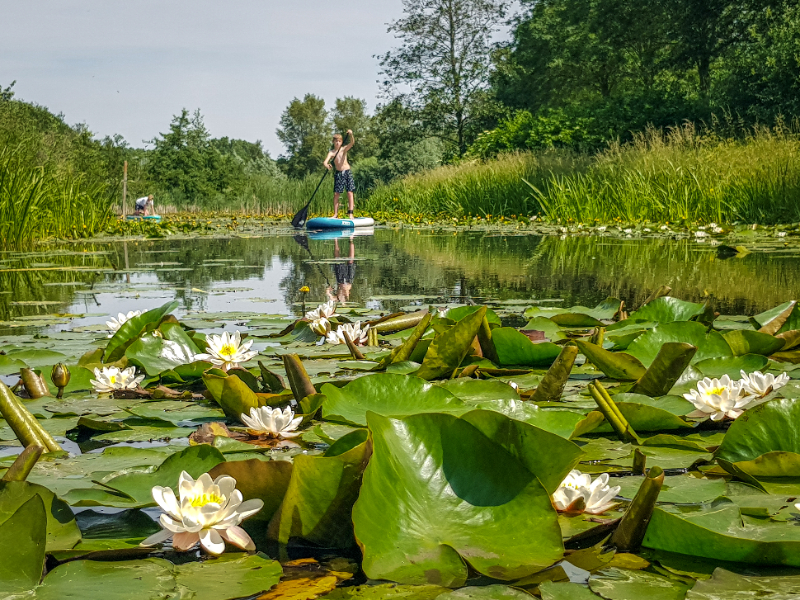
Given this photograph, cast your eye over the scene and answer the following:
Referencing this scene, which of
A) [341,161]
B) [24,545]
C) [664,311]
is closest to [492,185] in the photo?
[341,161]

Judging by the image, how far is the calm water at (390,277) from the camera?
3.60m

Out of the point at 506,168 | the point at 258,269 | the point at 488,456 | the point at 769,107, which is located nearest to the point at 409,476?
the point at 488,456

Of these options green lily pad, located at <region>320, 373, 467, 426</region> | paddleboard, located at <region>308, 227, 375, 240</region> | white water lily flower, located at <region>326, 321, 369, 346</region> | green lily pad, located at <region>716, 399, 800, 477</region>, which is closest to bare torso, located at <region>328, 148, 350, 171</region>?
paddleboard, located at <region>308, 227, 375, 240</region>

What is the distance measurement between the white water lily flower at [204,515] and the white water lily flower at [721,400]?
0.84 m

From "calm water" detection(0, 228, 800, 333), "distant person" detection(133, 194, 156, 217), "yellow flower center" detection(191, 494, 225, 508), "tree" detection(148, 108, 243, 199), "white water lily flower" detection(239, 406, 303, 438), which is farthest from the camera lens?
"tree" detection(148, 108, 243, 199)

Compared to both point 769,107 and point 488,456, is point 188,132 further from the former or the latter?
point 488,456

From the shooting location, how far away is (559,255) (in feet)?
21.6

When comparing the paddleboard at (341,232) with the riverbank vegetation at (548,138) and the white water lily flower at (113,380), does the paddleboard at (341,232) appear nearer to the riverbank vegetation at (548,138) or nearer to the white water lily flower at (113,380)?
the riverbank vegetation at (548,138)

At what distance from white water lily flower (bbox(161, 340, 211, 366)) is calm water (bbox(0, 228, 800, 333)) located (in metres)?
1.15

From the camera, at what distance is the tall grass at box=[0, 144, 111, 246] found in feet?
23.2

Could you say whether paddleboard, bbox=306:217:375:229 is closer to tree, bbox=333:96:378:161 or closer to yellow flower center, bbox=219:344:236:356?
yellow flower center, bbox=219:344:236:356

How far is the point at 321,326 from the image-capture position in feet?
7.54

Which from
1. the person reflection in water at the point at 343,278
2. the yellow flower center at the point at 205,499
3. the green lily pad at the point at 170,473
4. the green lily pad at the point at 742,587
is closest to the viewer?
the green lily pad at the point at 742,587

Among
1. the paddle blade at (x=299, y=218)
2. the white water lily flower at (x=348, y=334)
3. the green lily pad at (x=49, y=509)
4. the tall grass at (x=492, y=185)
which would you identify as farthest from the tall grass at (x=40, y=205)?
the tall grass at (x=492, y=185)
